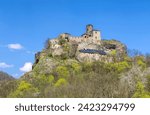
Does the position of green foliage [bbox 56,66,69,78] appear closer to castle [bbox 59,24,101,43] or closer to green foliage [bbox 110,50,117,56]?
castle [bbox 59,24,101,43]

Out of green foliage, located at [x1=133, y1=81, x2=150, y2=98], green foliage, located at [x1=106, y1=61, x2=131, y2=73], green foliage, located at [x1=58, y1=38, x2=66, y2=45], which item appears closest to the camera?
green foliage, located at [x1=133, y1=81, x2=150, y2=98]

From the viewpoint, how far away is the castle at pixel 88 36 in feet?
222

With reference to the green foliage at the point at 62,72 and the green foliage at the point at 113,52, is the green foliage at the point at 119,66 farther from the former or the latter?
the green foliage at the point at 62,72

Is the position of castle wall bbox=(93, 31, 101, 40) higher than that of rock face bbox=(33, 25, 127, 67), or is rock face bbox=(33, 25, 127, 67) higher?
castle wall bbox=(93, 31, 101, 40)

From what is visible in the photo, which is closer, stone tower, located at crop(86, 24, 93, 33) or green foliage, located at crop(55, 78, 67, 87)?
green foliage, located at crop(55, 78, 67, 87)

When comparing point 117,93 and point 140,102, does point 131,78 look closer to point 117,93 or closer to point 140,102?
point 117,93

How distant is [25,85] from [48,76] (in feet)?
18.6

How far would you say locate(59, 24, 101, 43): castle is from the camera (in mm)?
67688

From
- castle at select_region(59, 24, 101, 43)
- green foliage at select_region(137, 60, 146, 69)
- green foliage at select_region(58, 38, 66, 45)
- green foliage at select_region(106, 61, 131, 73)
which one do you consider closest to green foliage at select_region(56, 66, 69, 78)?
green foliage at select_region(58, 38, 66, 45)

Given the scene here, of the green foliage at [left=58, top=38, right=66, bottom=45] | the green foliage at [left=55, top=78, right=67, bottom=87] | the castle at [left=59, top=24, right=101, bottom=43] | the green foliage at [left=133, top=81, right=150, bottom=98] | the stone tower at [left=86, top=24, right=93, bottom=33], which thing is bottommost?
the green foliage at [left=133, top=81, right=150, bottom=98]

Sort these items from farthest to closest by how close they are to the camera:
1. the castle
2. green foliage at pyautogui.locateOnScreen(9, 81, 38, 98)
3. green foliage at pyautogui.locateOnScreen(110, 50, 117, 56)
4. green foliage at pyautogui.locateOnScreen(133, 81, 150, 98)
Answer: the castle → green foliage at pyautogui.locateOnScreen(110, 50, 117, 56) → green foliage at pyautogui.locateOnScreen(9, 81, 38, 98) → green foliage at pyautogui.locateOnScreen(133, 81, 150, 98)

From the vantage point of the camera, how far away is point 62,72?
60.3 meters

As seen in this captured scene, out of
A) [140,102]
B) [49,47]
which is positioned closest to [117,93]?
[49,47]

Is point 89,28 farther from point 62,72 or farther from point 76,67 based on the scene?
point 62,72
